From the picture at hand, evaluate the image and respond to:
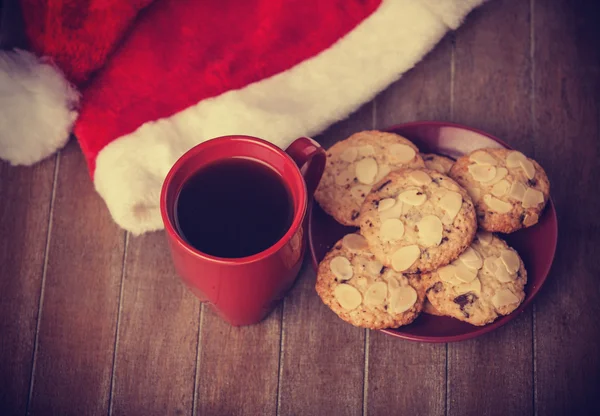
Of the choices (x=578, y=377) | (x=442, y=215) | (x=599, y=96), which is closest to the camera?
(x=442, y=215)

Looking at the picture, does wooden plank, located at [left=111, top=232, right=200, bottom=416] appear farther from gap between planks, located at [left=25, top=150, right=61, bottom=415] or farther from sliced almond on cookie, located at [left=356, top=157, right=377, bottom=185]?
sliced almond on cookie, located at [left=356, top=157, right=377, bottom=185]

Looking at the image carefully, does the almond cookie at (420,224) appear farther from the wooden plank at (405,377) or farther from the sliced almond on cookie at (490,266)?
the wooden plank at (405,377)

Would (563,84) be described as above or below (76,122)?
above

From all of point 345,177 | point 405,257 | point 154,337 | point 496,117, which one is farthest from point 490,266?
point 154,337

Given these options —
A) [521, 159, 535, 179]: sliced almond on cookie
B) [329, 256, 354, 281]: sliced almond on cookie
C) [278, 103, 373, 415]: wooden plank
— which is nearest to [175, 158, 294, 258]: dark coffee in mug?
[329, 256, 354, 281]: sliced almond on cookie

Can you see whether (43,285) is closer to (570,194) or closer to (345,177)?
(345,177)

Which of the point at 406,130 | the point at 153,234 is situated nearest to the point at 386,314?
the point at 406,130

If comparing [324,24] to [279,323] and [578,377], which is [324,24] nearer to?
[279,323]

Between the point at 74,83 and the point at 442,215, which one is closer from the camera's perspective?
the point at 442,215
